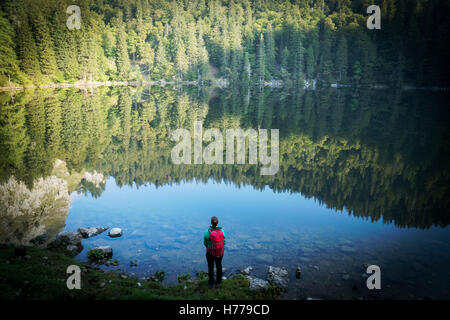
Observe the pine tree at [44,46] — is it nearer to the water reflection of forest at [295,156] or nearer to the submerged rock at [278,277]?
the water reflection of forest at [295,156]

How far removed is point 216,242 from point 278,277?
7.84ft

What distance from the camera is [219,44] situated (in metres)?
118

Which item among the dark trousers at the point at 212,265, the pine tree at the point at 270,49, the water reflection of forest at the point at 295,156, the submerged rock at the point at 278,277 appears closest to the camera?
the dark trousers at the point at 212,265

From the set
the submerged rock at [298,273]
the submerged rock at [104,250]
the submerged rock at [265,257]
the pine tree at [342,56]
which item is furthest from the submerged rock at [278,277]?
the pine tree at [342,56]

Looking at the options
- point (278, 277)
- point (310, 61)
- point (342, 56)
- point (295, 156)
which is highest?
point (342, 56)

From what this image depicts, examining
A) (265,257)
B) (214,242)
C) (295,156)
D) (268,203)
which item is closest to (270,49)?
(295,156)

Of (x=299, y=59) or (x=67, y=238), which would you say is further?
(x=299, y=59)

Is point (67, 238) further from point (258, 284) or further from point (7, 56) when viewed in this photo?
point (7, 56)

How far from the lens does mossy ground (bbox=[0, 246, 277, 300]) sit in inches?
268

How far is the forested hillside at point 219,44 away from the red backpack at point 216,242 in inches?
2653

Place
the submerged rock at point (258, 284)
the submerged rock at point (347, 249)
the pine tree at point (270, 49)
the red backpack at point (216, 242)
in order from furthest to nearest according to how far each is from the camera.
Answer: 1. the pine tree at point (270, 49)
2. the submerged rock at point (347, 249)
3. the submerged rock at point (258, 284)
4. the red backpack at point (216, 242)

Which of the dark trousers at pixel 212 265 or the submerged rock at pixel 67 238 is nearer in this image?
the dark trousers at pixel 212 265

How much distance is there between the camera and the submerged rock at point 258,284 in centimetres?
857
